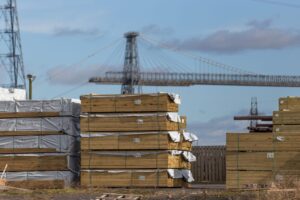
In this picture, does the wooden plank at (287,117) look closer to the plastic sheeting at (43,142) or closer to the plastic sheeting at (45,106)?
the plastic sheeting at (45,106)

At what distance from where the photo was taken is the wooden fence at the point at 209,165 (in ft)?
115

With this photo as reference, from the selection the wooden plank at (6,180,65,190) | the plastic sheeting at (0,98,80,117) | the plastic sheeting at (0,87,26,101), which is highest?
the plastic sheeting at (0,87,26,101)

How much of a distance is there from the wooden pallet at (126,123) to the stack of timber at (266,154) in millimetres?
2341

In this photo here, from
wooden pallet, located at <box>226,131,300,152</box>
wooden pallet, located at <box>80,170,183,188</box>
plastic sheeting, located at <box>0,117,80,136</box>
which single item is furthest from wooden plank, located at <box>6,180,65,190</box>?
wooden pallet, located at <box>226,131,300,152</box>

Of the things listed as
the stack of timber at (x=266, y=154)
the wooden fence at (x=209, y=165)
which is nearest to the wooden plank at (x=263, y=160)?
the stack of timber at (x=266, y=154)

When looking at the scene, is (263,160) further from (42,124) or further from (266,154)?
(42,124)

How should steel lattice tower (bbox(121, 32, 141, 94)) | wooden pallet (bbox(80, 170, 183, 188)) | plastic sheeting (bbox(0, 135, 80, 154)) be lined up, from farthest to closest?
1. steel lattice tower (bbox(121, 32, 141, 94))
2. plastic sheeting (bbox(0, 135, 80, 154))
3. wooden pallet (bbox(80, 170, 183, 188))

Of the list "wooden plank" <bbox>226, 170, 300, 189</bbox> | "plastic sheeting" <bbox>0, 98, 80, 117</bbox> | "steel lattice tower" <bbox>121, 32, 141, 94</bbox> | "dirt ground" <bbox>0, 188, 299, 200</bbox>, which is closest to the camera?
"dirt ground" <bbox>0, 188, 299, 200</bbox>

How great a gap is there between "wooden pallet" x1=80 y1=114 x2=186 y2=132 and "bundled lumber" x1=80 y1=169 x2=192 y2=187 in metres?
1.56

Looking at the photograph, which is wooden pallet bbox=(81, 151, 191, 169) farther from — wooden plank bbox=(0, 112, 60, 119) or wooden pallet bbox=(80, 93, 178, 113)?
wooden plank bbox=(0, 112, 60, 119)

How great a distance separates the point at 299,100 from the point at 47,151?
9619 mm

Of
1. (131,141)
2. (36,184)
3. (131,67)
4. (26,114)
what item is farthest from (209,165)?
(131,67)

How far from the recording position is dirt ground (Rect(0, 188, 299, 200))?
22.1 metres

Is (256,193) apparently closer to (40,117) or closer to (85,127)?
(85,127)
